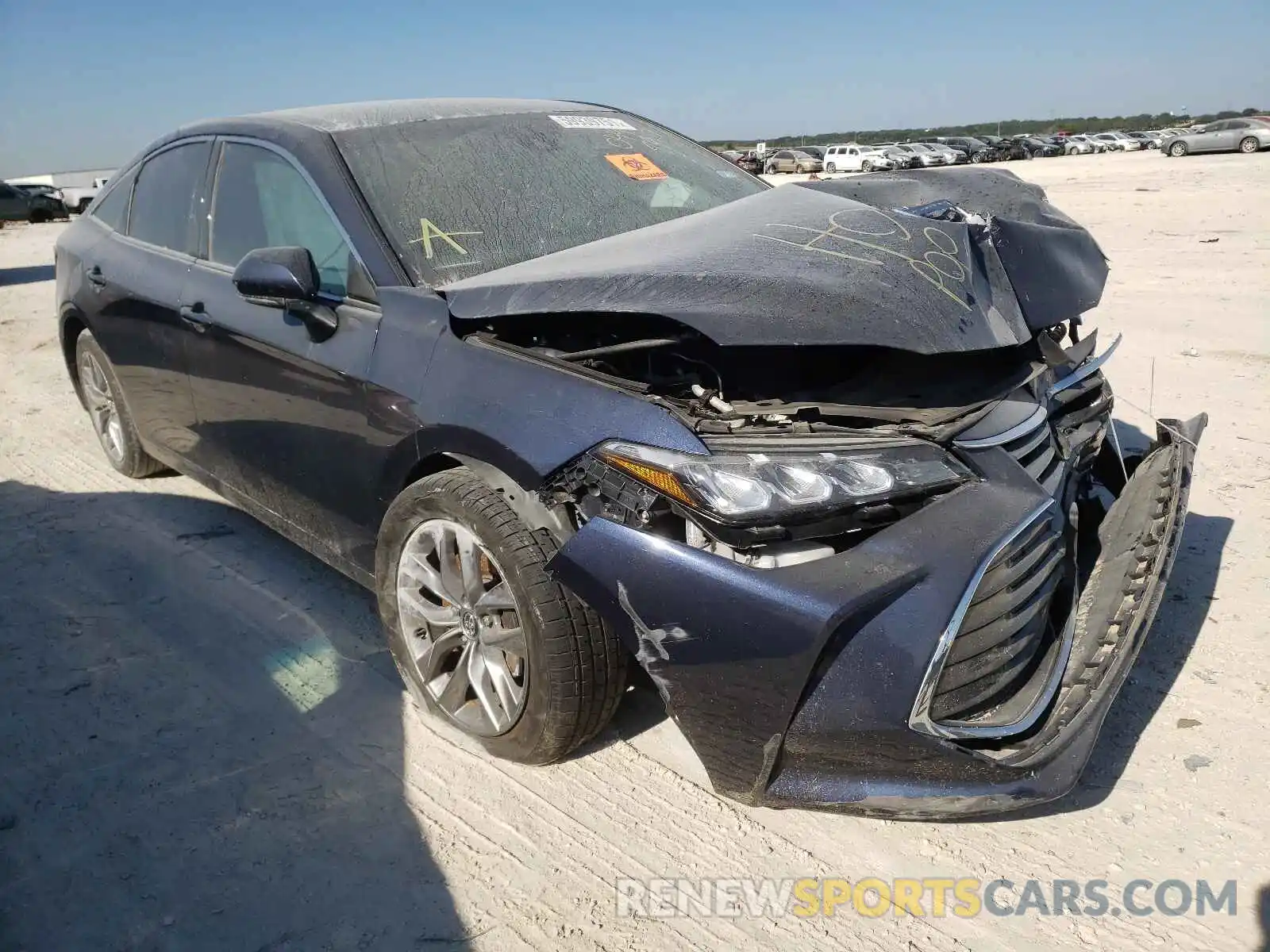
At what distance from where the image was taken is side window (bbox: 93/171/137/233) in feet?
14.5

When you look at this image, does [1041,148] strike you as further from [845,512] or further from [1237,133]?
[845,512]

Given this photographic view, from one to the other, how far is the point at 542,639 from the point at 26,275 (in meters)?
16.3

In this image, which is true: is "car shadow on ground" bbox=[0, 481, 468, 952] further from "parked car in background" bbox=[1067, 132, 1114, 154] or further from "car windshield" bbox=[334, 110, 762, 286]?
"parked car in background" bbox=[1067, 132, 1114, 154]

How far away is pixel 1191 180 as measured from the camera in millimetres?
18375

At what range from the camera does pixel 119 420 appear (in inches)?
182

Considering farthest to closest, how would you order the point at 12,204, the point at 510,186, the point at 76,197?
the point at 76,197
the point at 12,204
the point at 510,186

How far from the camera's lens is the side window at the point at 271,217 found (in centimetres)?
293

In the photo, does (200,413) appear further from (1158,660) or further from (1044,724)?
(1158,660)

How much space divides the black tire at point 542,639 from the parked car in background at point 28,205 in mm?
30087

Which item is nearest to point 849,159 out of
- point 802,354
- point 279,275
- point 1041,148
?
point 1041,148

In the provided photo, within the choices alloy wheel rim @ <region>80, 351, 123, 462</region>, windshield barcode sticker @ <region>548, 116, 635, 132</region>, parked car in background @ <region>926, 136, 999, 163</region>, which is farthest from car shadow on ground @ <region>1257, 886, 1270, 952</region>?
parked car in background @ <region>926, 136, 999, 163</region>

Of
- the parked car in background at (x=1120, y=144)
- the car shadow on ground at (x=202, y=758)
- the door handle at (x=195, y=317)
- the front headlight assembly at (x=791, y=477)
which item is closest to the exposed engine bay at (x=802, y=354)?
the front headlight assembly at (x=791, y=477)

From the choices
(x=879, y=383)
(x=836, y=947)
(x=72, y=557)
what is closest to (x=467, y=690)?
(x=836, y=947)

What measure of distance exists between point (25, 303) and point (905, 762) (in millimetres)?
13165
